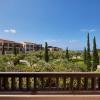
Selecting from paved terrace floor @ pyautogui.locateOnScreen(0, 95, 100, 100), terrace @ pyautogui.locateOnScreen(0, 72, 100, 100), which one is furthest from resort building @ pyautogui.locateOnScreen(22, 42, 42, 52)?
paved terrace floor @ pyautogui.locateOnScreen(0, 95, 100, 100)

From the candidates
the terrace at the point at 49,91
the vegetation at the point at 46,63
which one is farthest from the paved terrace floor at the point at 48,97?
the vegetation at the point at 46,63

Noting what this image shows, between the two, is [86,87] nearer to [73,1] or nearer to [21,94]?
[21,94]

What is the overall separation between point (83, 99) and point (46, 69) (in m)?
7.13

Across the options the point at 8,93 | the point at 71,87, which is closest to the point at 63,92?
the point at 71,87

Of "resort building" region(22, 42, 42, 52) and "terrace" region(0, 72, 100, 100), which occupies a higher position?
"resort building" region(22, 42, 42, 52)

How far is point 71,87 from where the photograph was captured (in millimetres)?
4406

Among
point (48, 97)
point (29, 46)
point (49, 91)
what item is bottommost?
point (48, 97)

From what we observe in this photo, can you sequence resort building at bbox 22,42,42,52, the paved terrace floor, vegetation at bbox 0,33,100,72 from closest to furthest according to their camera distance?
the paved terrace floor, vegetation at bbox 0,33,100,72, resort building at bbox 22,42,42,52

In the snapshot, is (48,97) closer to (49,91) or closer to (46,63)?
(49,91)

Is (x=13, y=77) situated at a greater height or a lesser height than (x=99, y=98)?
greater

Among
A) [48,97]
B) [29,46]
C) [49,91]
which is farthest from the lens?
[29,46]

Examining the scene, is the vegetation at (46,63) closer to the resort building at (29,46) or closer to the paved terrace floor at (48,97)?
the paved terrace floor at (48,97)

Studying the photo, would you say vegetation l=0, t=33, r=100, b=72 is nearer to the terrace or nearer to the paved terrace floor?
the terrace

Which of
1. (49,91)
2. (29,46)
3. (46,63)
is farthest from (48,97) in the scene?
(29,46)
